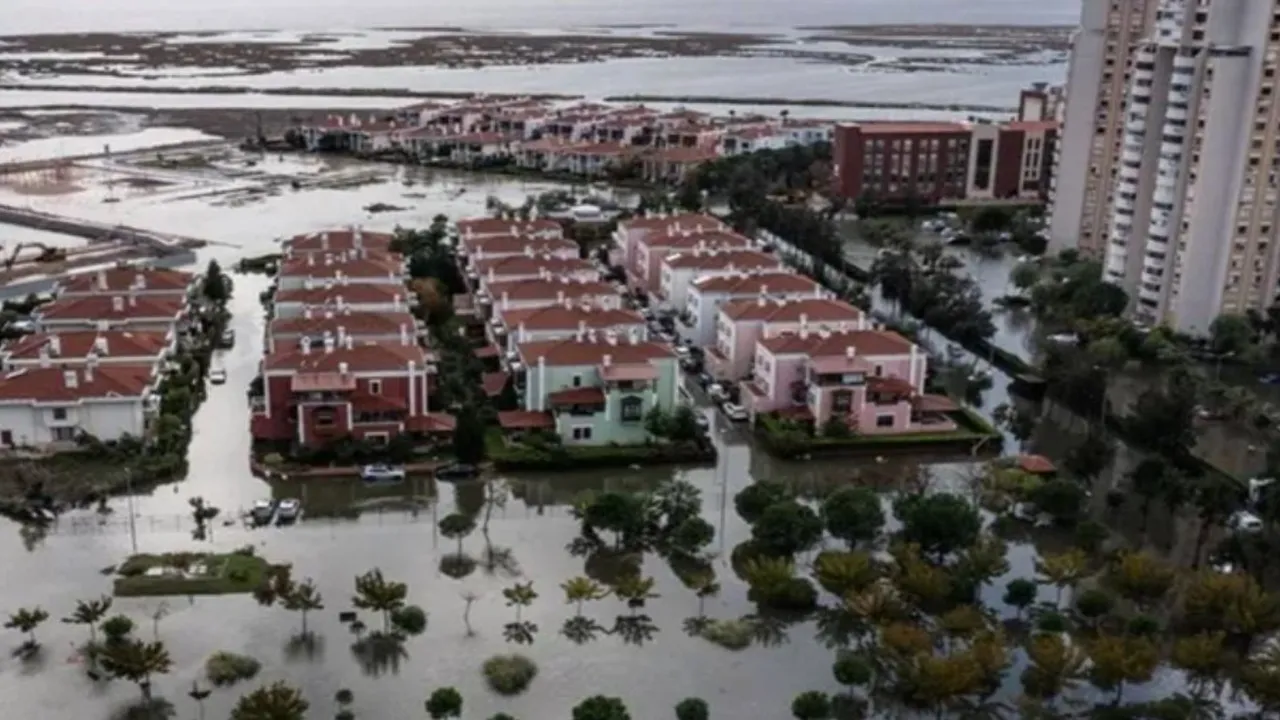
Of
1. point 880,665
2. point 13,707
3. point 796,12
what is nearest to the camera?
point 13,707

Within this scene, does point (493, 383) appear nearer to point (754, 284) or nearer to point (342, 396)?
point (342, 396)

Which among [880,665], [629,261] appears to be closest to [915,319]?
[629,261]

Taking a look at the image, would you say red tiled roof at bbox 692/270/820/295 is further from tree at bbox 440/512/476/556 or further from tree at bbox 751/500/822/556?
tree at bbox 440/512/476/556

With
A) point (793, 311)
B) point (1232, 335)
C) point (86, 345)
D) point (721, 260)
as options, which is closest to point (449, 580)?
point (86, 345)

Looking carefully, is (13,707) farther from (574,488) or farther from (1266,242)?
(1266,242)

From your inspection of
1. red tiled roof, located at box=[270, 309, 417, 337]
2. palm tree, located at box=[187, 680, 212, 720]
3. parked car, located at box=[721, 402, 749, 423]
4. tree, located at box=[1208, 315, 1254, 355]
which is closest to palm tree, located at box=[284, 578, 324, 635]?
palm tree, located at box=[187, 680, 212, 720]

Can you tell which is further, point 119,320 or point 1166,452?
point 119,320
